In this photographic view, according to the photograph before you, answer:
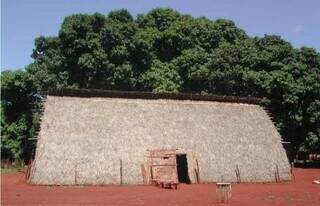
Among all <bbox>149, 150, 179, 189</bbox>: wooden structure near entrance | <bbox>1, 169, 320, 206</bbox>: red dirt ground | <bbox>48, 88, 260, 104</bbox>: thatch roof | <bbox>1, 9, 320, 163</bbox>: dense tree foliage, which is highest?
<bbox>1, 9, 320, 163</bbox>: dense tree foliage

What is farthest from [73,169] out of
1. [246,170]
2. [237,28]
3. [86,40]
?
[237,28]

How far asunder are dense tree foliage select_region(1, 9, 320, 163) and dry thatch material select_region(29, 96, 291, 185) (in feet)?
22.7

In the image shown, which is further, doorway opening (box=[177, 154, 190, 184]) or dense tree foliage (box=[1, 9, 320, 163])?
dense tree foliage (box=[1, 9, 320, 163])

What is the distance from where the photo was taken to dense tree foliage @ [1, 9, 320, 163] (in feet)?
119

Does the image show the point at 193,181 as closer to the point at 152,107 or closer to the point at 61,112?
the point at 152,107

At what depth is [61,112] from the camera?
2512 cm

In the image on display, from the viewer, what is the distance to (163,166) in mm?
24391

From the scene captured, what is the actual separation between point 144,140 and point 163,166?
6.37 ft

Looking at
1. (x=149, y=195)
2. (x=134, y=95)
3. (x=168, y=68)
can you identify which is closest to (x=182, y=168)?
(x=134, y=95)

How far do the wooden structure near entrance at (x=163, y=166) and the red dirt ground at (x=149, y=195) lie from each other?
0.86m

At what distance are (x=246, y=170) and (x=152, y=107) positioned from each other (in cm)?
634

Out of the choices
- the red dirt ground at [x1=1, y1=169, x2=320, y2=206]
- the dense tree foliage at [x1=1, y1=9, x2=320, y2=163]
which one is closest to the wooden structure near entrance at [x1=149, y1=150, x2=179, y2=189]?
the red dirt ground at [x1=1, y1=169, x2=320, y2=206]

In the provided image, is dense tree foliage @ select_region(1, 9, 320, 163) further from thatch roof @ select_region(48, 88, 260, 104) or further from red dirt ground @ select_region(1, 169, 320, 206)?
red dirt ground @ select_region(1, 169, 320, 206)

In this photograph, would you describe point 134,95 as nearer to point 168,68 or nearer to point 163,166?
point 163,166
